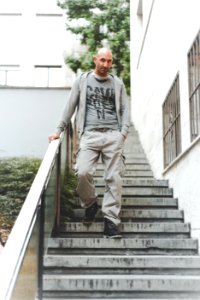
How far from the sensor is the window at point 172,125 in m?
5.04

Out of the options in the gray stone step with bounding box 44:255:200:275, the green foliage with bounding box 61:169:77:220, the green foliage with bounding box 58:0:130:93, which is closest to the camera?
the gray stone step with bounding box 44:255:200:275

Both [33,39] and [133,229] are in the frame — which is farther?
[33,39]

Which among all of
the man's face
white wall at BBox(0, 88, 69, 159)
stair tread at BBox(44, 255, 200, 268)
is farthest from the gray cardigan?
white wall at BBox(0, 88, 69, 159)

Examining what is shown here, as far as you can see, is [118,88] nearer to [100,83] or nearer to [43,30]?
[100,83]

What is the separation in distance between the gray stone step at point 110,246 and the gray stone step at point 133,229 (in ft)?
0.92

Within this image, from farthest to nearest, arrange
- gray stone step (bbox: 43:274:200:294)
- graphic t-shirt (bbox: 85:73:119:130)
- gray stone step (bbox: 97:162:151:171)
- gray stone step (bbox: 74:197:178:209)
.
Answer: gray stone step (bbox: 97:162:151:171), gray stone step (bbox: 74:197:178:209), graphic t-shirt (bbox: 85:73:119:130), gray stone step (bbox: 43:274:200:294)

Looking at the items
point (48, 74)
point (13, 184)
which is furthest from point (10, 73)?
point (13, 184)

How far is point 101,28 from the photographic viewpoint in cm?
1434

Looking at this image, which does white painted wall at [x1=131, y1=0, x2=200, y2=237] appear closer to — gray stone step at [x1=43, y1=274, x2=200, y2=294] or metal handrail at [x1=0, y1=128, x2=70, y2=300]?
gray stone step at [x1=43, y1=274, x2=200, y2=294]

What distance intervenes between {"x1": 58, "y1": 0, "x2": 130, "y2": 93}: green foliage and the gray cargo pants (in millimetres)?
10182

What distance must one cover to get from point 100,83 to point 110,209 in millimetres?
1110

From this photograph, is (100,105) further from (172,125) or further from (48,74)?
(48,74)

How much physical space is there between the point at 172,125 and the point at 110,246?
2206 mm

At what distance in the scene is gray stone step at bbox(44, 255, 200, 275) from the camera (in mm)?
3279
